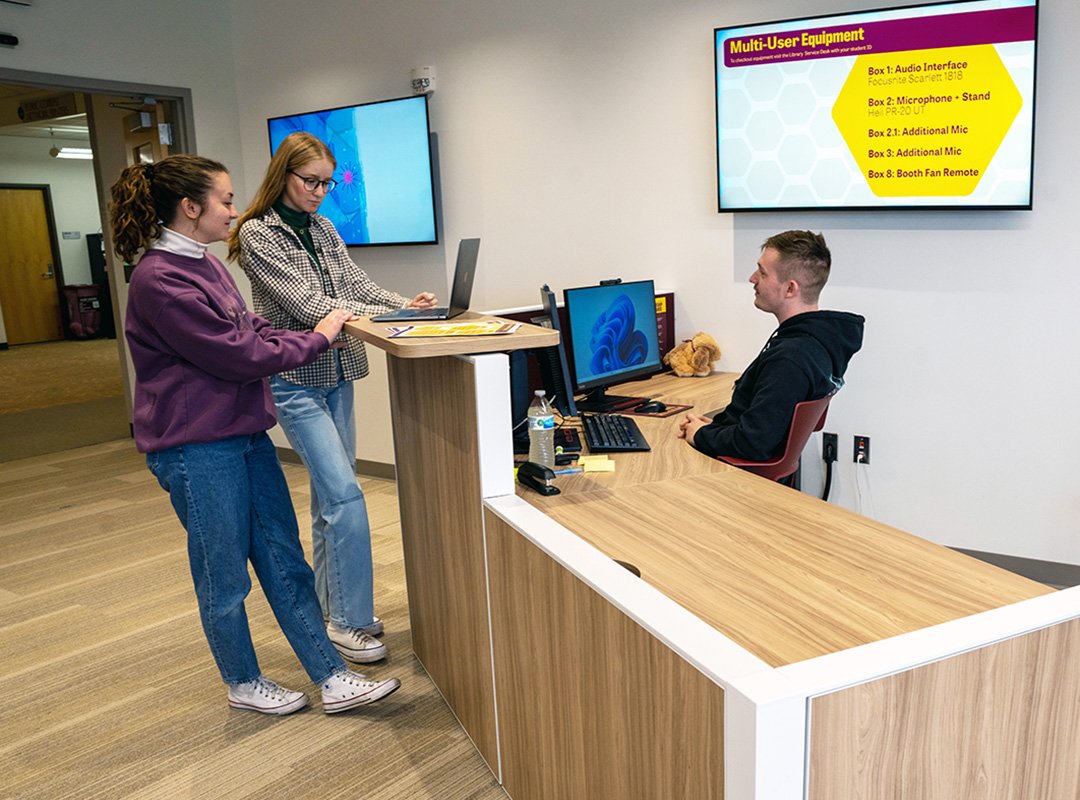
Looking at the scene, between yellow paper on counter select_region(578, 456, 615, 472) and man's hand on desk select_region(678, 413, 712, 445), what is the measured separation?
0.32 metres

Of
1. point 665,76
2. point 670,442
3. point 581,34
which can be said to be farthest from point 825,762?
point 581,34

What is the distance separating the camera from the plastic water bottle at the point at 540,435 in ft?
7.54

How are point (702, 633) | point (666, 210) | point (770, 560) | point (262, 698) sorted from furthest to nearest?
point (666, 210)
point (262, 698)
point (770, 560)
point (702, 633)

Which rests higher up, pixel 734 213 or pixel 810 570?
pixel 734 213

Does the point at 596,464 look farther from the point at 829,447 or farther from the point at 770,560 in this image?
the point at 829,447

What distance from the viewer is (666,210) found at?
12.9ft

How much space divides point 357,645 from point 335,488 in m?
0.53

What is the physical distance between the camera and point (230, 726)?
2.51 m

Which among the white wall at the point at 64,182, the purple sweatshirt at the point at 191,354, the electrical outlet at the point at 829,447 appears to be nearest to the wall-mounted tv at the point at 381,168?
the electrical outlet at the point at 829,447

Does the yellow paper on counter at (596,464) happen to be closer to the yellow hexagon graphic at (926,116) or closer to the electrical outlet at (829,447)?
the electrical outlet at (829,447)

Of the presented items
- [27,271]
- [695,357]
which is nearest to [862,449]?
[695,357]

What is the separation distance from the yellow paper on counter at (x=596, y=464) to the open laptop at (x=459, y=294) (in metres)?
0.53

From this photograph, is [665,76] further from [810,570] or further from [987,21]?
[810,570]

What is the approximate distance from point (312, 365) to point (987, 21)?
8.31ft
